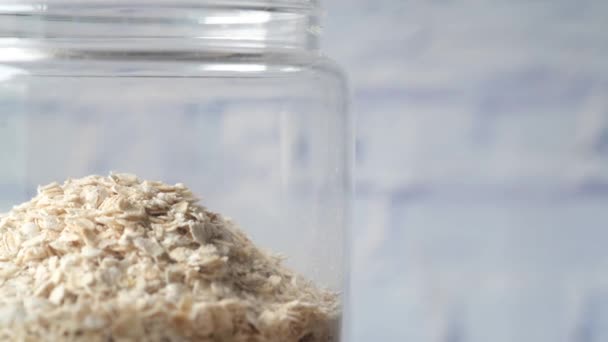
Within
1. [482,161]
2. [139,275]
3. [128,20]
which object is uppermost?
[128,20]

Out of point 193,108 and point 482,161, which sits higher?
point 193,108

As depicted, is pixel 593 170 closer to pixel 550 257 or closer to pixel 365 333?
pixel 550 257

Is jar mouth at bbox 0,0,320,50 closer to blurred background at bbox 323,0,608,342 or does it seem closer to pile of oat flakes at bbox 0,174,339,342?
pile of oat flakes at bbox 0,174,339,342

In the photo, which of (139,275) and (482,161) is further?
(482,161)

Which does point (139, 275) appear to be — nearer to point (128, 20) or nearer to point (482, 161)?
point (128, 20)

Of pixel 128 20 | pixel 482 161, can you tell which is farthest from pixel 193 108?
pixel 482 161

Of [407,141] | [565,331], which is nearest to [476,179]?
[407,141]

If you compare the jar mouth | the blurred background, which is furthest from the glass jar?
the blurred background
